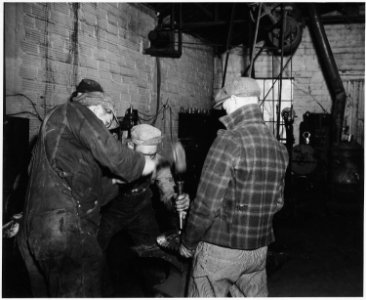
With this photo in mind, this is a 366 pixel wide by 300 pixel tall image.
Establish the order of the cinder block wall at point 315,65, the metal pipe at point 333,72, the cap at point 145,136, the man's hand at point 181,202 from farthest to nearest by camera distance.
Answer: the cinder block wall at point 315,65 < the metal pipe at point 333,72 < the cap at point 145,136 < the man's hand at point 181,202

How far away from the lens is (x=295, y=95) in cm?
1057

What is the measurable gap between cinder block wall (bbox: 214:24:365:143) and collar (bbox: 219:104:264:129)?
8690mm

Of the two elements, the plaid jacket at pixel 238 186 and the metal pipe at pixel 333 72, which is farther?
the metal pipe at pixel 333 72

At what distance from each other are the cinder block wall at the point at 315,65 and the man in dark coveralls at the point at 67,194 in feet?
29.4

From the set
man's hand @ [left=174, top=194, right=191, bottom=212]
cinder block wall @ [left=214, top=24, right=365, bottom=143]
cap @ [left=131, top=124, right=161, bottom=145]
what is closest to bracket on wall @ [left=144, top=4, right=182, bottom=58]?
cap @ [left=131, top=124, right=161, bottom=145]

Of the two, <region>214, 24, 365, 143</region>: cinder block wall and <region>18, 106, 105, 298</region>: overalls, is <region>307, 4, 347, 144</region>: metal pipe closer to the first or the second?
<region>214, 24, 365, 143</region>: cinder block wall

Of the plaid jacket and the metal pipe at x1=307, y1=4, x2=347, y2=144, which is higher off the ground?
the metal pipe at x1=307, y1=4, x2=347, y2=144

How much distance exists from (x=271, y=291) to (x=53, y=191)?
9.93 ft

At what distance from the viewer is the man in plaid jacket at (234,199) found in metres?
2.24

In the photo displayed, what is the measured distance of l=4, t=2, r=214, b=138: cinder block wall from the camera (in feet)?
14.0

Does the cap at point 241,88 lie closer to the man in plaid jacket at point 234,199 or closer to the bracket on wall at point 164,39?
the man in plaid jacket at point 234,199

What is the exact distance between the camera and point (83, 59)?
5340 millimetres

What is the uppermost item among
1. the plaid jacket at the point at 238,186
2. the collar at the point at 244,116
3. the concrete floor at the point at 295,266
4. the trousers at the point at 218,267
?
the collar at the point at 244,116

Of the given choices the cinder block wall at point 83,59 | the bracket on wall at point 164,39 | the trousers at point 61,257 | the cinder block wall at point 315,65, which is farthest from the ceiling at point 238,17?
the trousers at point 61,257
